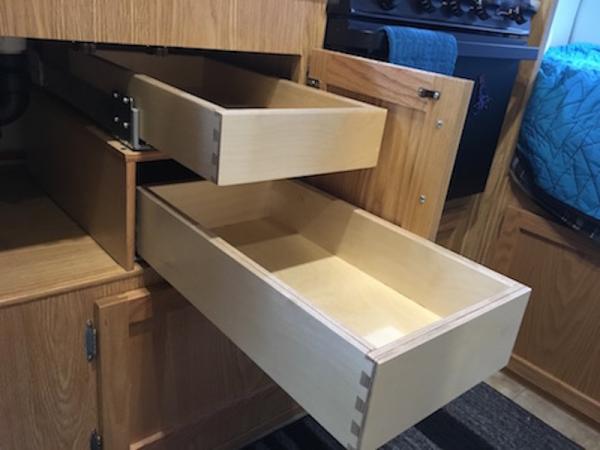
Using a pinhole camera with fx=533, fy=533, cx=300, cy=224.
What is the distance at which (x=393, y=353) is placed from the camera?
0.56 meters

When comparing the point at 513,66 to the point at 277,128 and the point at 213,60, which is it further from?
the point at 277,128

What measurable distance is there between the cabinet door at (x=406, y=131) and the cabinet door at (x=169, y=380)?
16.6 inches

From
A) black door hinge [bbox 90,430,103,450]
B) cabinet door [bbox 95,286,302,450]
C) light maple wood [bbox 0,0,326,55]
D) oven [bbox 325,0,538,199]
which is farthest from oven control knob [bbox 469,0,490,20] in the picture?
black door hinge [bbox 90,430,103,450]

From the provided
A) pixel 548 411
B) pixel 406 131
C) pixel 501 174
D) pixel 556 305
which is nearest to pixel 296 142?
pixel 406 131

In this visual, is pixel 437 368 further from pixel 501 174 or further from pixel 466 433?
pixel 501 174

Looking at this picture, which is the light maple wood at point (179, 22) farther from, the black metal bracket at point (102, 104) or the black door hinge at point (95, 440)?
the black door hinge at point (95, 440)

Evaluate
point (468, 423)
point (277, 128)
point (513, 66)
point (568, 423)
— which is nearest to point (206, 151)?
point (277, 128)

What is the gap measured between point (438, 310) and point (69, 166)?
75 centimetres

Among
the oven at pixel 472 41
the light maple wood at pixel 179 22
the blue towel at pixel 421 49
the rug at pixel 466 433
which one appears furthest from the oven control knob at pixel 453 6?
the rug at pixel 466 433

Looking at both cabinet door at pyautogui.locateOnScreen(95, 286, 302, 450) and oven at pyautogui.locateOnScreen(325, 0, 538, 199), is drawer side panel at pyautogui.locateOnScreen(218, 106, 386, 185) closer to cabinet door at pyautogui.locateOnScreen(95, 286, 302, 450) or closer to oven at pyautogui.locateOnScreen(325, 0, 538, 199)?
oven at pyautogui.locateOnScreen(325, 0, 538, 199)

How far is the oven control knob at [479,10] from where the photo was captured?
1.19 metres

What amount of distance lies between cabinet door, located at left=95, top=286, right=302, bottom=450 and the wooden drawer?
5.1 inches

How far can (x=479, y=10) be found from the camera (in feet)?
3.97

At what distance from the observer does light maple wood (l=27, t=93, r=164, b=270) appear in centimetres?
89
